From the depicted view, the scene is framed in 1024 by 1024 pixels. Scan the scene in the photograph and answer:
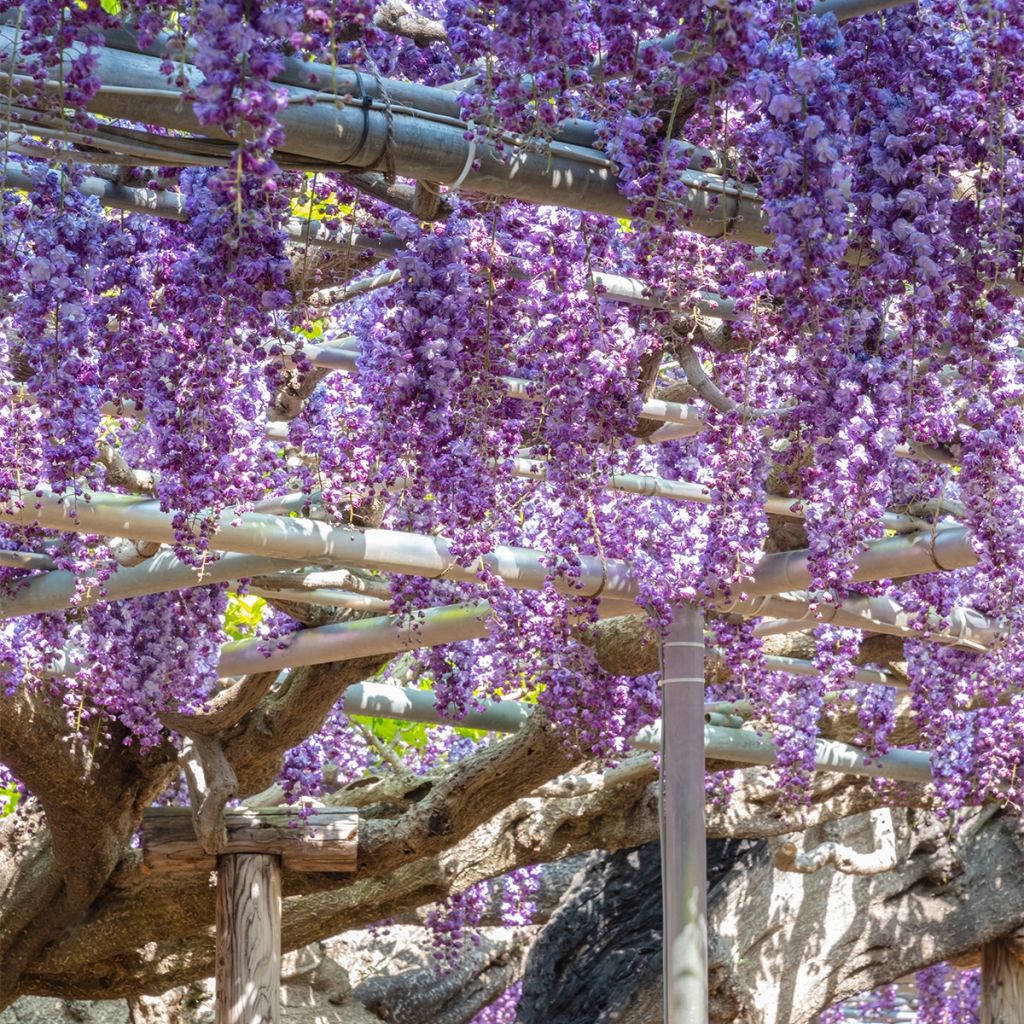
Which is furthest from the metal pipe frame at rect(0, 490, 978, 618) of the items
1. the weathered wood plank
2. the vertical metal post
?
the weathered wood plank

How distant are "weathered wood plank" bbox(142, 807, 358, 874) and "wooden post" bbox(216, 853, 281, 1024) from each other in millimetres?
73

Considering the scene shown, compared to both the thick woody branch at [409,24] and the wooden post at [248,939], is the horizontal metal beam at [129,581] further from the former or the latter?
the wooden post at [248,939]

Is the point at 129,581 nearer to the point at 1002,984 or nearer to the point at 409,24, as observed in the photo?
the point at 409,24

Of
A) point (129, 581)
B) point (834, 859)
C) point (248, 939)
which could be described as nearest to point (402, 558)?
point (129, 581)

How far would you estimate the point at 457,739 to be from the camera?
10367 millimetres

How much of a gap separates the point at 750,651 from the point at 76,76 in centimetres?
414

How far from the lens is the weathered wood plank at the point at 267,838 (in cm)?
730

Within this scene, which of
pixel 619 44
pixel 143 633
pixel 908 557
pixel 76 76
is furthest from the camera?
pixel 143 633

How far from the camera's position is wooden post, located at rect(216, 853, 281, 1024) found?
23.2 feet

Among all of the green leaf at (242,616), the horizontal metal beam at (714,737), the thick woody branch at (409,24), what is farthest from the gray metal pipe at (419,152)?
the green leaf at (242,616)

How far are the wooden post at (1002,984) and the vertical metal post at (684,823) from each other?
5.30 metres

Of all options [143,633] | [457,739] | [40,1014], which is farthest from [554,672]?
[40,1014]

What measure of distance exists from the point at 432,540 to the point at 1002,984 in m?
6.59

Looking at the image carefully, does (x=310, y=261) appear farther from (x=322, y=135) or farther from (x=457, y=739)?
(x=457, y=739)
